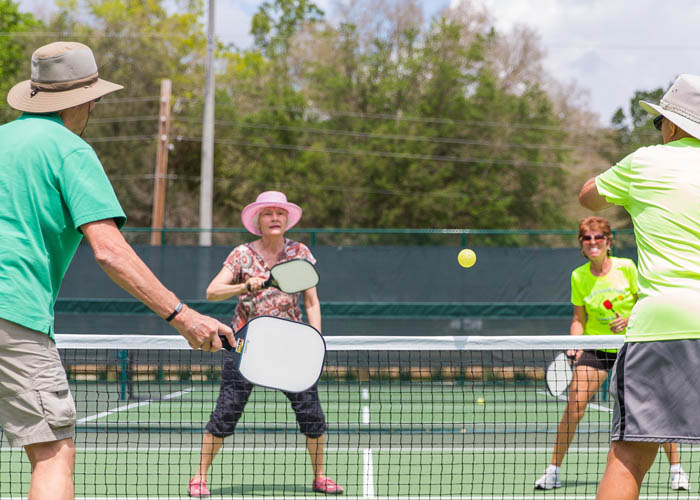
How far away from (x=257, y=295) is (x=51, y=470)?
2516mm

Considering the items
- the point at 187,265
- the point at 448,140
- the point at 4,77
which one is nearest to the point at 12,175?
the point at 187,265

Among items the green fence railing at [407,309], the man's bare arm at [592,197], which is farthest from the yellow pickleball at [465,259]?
the man's bare arm at [592,197]

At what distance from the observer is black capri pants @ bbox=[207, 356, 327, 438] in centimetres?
477

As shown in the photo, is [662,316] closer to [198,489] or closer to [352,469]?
[198,489]

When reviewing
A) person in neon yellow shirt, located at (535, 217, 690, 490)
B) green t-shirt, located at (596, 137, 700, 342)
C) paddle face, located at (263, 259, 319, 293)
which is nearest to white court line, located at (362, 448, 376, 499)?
person in neon yellow shirt, located at (535, 217, 690, 490)

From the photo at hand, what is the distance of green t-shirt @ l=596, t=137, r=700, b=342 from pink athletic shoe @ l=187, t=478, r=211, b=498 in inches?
108

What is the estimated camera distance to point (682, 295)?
2744mm

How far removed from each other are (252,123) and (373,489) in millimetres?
24575

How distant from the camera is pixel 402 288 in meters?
10.5

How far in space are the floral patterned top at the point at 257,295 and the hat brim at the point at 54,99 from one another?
2240 mm

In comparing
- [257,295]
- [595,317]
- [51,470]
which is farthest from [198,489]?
[595,317]

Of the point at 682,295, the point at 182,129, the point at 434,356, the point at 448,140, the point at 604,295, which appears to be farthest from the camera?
the point at 182,129

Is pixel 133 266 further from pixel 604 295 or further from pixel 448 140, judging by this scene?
pixel 448 140

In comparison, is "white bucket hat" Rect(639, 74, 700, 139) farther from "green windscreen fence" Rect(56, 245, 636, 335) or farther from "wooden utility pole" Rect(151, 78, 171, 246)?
"wooden utility pole" Rect(151, 78, 171, 246)
